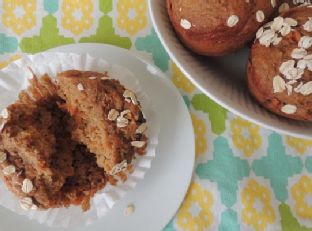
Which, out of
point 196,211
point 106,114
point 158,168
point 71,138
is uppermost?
point 106,114

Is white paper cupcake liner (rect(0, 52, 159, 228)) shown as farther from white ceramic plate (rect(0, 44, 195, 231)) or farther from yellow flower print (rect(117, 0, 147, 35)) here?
yellow flower print (rect(117, 0, 147, 35))

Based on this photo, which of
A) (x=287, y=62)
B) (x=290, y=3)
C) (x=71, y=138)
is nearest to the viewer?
(x=287, y=62)

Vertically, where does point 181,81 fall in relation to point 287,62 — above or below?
below

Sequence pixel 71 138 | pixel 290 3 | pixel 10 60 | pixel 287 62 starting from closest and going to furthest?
pixel 287 62
pixel 290 3
pixel 71 138
pixel 10 60

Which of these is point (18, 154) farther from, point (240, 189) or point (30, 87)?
point (240, 189)

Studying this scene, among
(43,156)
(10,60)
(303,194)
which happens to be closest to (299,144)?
(303,194)

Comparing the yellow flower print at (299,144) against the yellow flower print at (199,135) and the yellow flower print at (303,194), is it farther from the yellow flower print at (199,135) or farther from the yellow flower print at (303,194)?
the yellow flower print at (199,135)

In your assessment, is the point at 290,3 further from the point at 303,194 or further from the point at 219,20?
the point at 303,194
